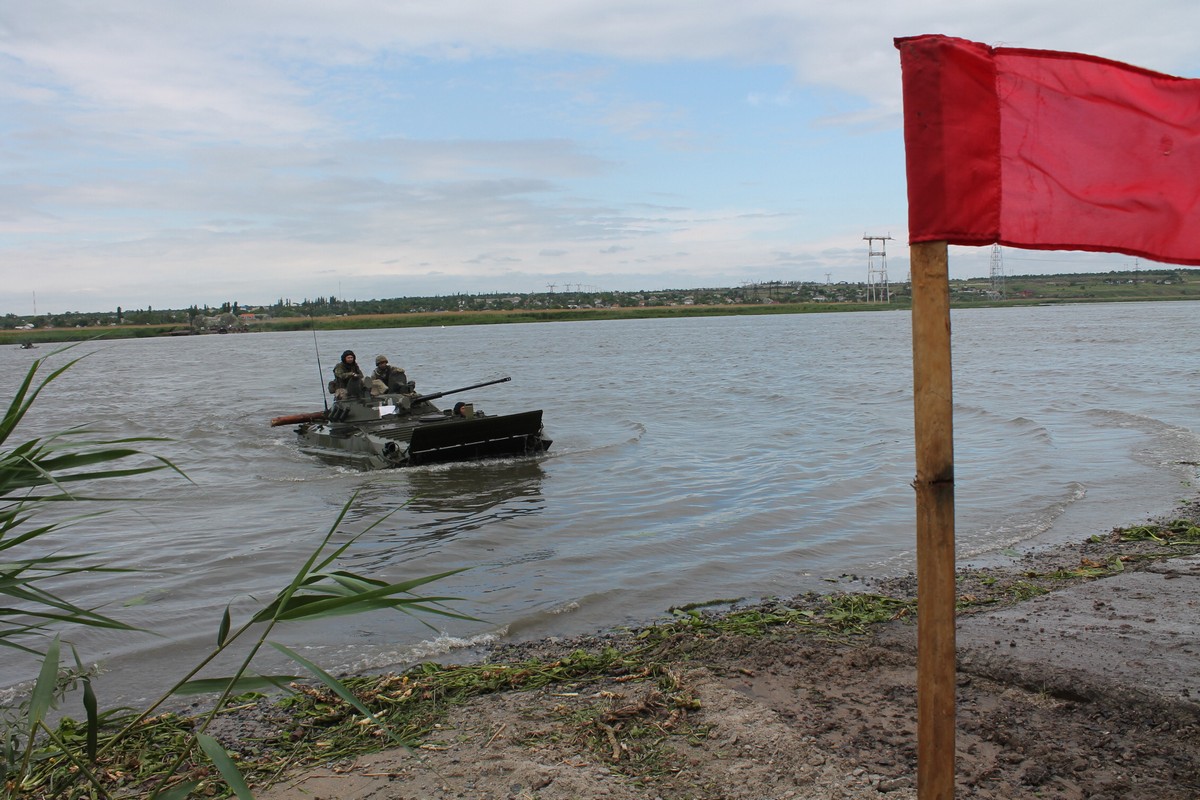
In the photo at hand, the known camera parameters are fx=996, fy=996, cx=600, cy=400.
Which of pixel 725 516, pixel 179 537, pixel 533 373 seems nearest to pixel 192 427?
pixel 179 537

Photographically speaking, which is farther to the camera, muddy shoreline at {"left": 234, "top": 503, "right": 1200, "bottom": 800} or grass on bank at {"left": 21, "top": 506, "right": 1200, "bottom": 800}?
grass on bank at {"left": 21, "top": 506, "right": 1200, "bottom": 800}

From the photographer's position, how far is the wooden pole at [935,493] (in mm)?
3139

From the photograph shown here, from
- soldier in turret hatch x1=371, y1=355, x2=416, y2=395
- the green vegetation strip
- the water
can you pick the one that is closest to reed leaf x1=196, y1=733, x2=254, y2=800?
the water

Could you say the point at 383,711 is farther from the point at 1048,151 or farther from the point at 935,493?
the point at 1048,151

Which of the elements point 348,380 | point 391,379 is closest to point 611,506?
point 391,379

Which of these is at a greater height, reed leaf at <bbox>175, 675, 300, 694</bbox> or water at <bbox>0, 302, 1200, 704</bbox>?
reed leaf at <bbox>175, 675, 300, 694</bbox>

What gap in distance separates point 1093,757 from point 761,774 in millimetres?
1435

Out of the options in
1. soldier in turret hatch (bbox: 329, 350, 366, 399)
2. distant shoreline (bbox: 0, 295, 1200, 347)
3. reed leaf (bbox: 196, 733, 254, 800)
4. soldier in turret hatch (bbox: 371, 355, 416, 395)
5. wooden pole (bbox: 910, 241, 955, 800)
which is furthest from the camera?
distant shoreline (bbox: 0, 295, 1200, 347)

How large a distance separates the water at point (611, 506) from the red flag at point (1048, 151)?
9.27 feet

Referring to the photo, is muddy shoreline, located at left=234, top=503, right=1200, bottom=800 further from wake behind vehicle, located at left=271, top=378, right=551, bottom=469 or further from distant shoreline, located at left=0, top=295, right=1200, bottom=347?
distant shoreline, located at left=0, top=295, right=1200, bottom=347

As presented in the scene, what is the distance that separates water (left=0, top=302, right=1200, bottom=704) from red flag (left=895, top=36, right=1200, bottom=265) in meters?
2.83

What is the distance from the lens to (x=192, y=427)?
82.7 ft

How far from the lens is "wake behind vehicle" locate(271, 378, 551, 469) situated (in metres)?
16.5

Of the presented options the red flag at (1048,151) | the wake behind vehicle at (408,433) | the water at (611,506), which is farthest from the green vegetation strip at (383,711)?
the wake behind vehicle at (408,433)
